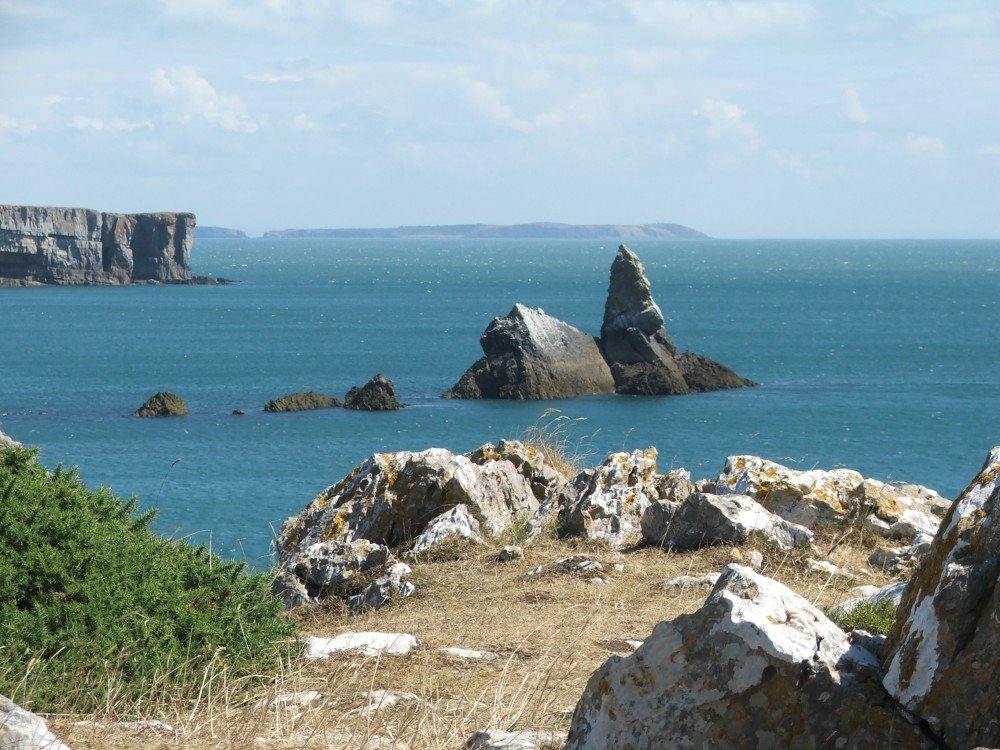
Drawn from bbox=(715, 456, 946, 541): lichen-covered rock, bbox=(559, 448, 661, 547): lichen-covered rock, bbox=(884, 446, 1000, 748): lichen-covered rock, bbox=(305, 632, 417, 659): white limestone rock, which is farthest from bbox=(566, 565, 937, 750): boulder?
bbox=(559, 448, 661, 547): lichen-covered rock

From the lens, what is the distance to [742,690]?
163 inches

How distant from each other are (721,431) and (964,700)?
5188 cm

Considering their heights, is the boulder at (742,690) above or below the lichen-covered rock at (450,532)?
above

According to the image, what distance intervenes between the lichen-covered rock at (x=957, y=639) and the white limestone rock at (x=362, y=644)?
3701 mm

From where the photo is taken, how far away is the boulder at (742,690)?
404 centimetres

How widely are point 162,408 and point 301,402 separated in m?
6.78

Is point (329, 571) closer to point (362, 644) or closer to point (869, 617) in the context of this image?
point (362, 644)

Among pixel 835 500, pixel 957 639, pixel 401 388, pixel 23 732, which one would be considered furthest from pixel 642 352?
pixel 957 639

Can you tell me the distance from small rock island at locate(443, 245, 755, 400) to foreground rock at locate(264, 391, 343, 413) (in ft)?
22.3

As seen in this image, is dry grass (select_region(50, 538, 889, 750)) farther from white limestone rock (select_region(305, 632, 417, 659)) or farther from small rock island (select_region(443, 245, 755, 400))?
small rock island (select_region(443, 245, 755, 400))

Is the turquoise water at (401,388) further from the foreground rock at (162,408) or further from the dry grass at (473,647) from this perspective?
the dry grass at (473,647)

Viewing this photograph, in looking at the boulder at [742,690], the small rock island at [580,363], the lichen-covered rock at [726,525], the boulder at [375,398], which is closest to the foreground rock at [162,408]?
the boulder at [375,398]

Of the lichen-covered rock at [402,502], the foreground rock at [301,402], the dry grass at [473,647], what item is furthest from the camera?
the foreground rock at [301,402]

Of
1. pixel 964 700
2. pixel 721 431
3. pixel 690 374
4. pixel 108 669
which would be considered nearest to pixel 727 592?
pixel 964 700
